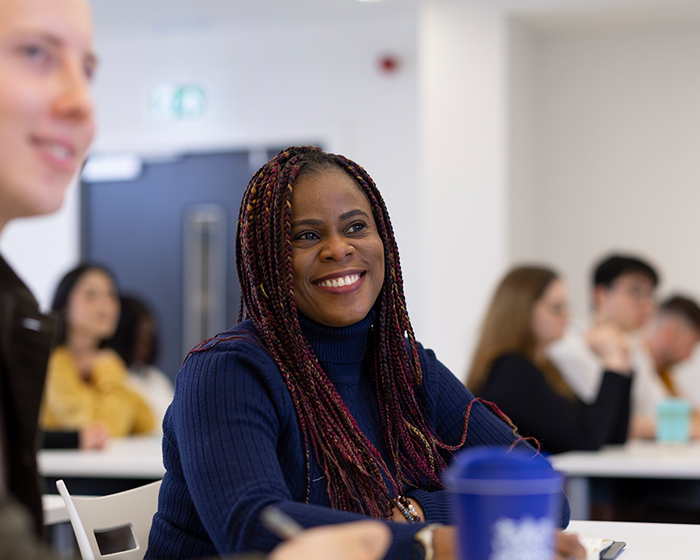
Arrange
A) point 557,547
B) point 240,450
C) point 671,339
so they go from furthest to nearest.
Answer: point 671,339 < point 240,450 < point 557,547

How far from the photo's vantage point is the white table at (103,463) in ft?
8.79

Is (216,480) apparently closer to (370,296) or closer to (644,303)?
(370,296)

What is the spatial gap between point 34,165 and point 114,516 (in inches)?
37.9

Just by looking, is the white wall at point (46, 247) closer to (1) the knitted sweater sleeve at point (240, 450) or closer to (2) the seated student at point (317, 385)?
(2) the seated student at point (317, 385)

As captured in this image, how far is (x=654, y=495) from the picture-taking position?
306 centimetres

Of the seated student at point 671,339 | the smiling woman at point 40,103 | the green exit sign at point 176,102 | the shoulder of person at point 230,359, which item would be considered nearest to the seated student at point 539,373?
the seated student at point 671,339

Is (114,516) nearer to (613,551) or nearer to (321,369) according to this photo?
(321,369)

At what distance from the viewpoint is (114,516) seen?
1.49m

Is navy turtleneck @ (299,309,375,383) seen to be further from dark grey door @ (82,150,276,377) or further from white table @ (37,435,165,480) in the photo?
dark grey door @ (82,150,276,377)

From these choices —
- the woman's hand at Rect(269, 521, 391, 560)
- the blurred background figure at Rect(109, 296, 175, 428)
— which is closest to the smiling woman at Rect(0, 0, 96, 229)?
the woman's hand at Rect(269, 521, 391, 560)

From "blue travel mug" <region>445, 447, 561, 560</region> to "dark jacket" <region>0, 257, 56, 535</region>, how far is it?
1.24 feet

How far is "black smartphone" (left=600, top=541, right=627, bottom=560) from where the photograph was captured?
115 cm

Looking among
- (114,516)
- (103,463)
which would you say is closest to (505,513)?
(114,516)

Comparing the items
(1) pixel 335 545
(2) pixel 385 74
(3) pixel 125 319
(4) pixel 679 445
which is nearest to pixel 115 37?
(2) pixel 385 74
